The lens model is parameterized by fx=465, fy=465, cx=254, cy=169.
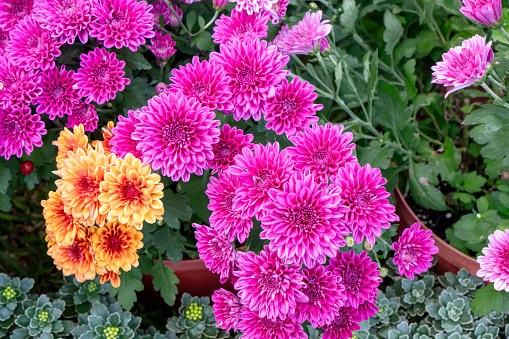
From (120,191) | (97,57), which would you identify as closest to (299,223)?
(120,191)

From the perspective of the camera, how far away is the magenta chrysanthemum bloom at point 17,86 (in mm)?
1157

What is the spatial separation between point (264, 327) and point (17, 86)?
0.84 metres

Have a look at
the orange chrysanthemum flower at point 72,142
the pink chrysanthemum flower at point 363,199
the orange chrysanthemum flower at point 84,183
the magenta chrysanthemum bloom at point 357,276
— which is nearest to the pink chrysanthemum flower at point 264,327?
the magenta chrysanthemum bloom at point 357,276

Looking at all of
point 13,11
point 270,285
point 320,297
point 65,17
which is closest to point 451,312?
point 320,297

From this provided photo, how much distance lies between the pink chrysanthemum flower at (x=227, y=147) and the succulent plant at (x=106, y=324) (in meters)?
0.72

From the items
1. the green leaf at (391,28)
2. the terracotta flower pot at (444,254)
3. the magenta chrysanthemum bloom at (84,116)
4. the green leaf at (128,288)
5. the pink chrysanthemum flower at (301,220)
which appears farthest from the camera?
the green leaf at (391,28)

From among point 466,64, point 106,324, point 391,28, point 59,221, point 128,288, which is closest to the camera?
point 466,64

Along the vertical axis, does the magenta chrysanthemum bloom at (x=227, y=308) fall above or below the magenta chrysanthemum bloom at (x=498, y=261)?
below

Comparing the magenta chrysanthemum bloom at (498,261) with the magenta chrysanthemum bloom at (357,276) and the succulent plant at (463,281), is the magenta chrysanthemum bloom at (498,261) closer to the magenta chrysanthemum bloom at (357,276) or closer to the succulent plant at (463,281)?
the magenta chrysanthemum bloom at (357,276)

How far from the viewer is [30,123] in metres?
1.20

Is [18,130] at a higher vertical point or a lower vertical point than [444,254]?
higher

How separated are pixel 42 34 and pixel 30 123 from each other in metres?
0.23

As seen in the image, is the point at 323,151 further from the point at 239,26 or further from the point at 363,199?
the point at 239,26

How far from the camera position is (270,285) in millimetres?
910
